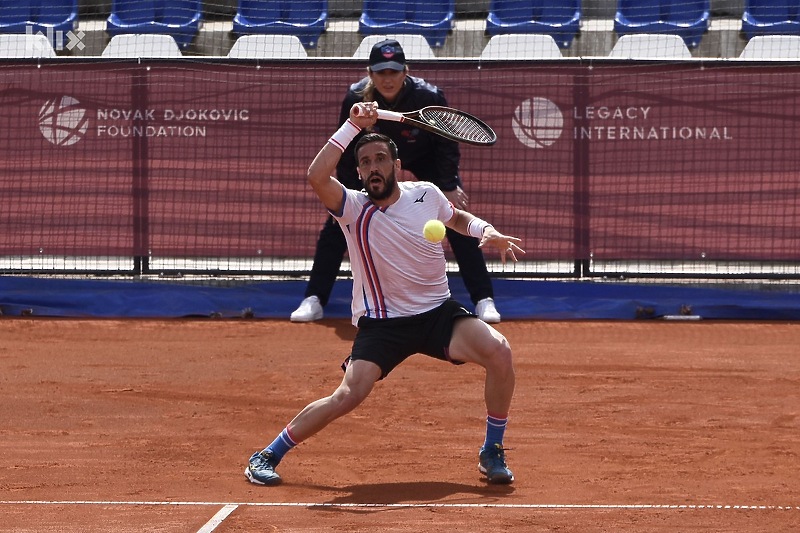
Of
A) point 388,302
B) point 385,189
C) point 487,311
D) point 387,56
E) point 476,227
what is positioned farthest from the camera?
point 487,311

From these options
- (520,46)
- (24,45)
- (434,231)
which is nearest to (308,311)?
(434,231)

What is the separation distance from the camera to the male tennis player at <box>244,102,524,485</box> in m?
6.23

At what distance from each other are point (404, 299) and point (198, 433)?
1834 mm

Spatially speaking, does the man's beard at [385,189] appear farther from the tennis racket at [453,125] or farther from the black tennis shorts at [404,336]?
the black tennis shorts at [404,336]

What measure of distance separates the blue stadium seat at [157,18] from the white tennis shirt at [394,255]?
10199 millimetres

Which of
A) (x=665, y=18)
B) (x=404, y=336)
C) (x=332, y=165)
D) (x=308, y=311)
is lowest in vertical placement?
(x=308, y=311)

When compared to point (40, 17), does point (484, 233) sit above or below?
below

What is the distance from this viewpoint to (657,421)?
7688 millimetres

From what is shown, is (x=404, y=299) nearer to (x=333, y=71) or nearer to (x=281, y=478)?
(x=281, y=478)

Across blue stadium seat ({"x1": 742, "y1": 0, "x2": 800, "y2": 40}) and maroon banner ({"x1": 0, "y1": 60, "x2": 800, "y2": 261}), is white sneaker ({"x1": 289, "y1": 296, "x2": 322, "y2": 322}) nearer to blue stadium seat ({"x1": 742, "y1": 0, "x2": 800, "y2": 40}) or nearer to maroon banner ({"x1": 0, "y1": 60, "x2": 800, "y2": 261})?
maroon banner ({"x1": 0, "y1": 60, "x2": 800, "y2": 261})

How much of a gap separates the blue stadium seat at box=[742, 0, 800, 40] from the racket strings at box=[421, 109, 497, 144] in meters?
9.80

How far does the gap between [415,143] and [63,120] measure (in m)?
4.08

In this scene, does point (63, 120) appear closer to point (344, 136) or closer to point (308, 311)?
point (308, 311)

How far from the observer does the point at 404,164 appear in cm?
1058
